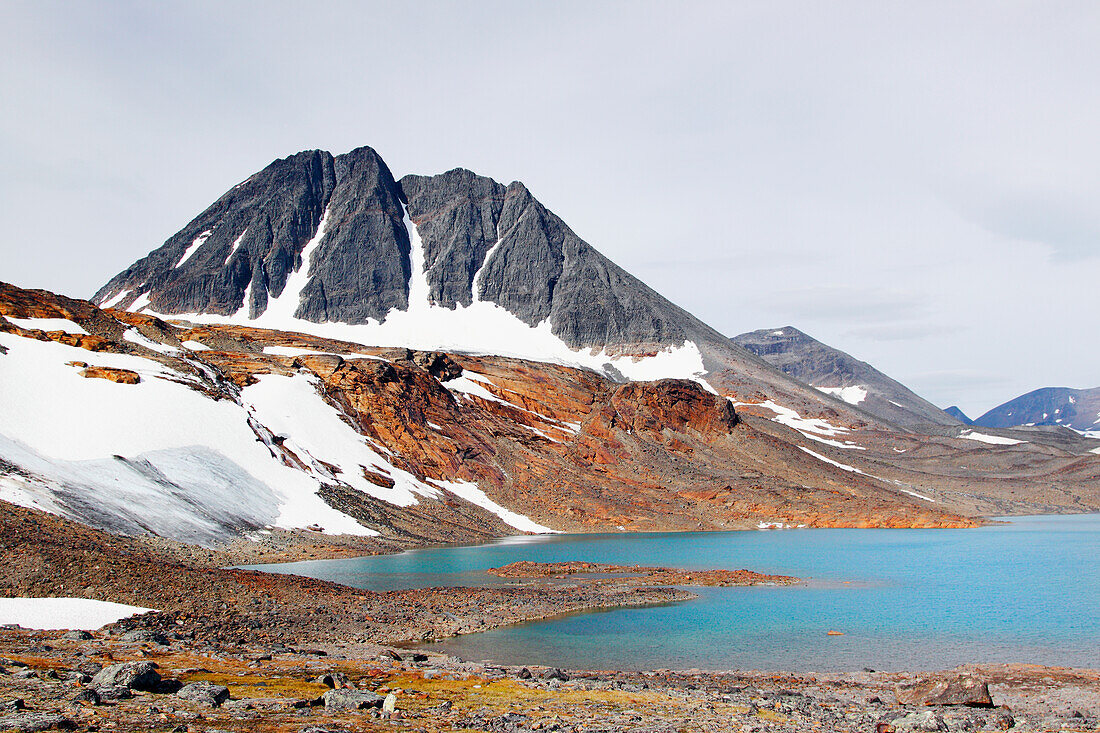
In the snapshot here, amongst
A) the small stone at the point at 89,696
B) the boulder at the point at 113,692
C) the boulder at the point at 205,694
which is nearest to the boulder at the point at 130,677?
the boulder at the point at 113,692

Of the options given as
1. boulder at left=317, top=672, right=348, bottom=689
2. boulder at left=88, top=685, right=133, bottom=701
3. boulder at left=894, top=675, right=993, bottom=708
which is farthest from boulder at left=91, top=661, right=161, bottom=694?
boulder at left=894, top=675, right=993, bottom=708

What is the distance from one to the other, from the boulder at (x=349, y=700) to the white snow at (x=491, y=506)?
79773mm

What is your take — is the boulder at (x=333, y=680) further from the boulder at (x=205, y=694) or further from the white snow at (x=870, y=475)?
the white snow at (x=870, y=475)

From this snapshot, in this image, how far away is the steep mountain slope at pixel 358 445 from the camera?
6175cm

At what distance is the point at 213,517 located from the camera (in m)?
60.7

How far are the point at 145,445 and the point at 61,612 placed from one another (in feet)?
146

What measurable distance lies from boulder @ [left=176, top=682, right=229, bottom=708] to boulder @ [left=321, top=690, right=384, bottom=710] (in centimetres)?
201

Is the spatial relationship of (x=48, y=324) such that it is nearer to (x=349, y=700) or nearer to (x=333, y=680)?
(x=333, y=680)

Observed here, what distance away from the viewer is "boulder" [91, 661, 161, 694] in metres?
15.1

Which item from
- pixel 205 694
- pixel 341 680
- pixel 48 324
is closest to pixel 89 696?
pixel 205 694

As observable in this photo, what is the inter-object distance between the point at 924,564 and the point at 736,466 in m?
65.9

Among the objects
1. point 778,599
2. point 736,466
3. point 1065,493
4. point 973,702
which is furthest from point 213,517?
point 1065,493

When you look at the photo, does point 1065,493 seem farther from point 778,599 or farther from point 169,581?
point 169,581

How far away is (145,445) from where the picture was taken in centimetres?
6712
